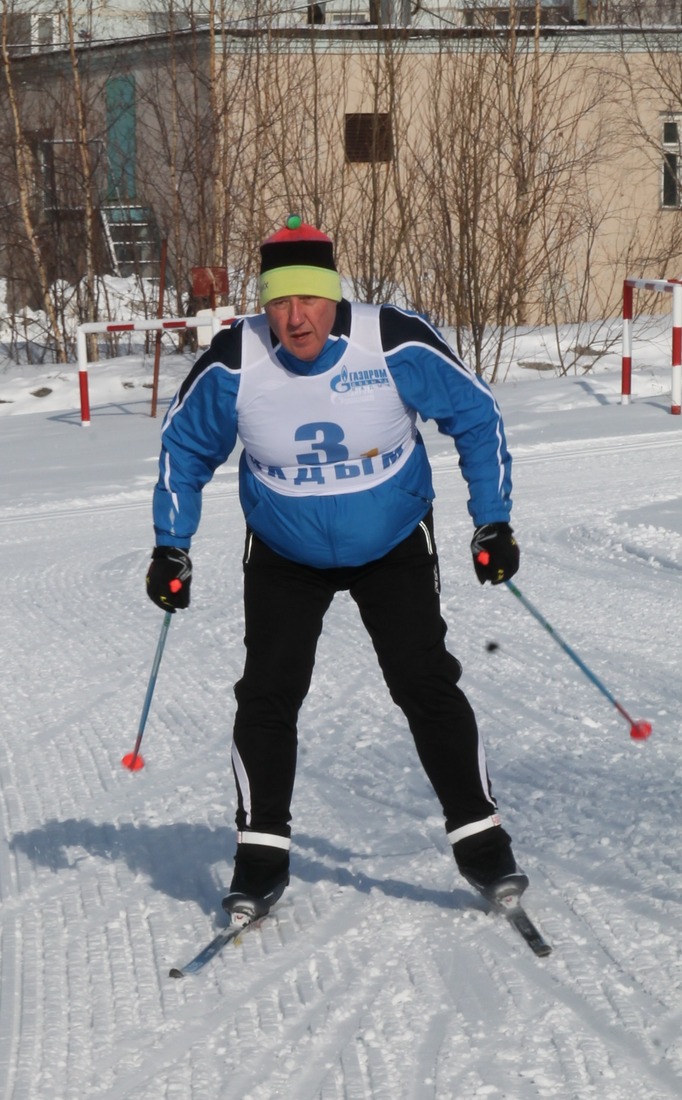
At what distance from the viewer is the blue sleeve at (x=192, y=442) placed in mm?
3184

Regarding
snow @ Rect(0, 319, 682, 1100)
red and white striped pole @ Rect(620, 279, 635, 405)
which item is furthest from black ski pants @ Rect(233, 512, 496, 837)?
red and white striped pole @ Rect(620, 279, 635, 405)

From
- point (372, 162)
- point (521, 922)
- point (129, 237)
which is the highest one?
point (372, 162)

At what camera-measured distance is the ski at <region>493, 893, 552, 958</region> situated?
311cm

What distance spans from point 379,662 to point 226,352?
749mm

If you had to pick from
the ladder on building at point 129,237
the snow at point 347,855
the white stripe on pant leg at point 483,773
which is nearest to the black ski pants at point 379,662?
the white stripe on pant leg at point 483,773

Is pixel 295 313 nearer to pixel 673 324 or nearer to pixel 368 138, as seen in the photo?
pixel 673 324

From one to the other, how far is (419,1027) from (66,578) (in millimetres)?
4875

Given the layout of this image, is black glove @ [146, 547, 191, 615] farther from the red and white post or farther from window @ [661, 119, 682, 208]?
window @ [661, 119, 682, 208]

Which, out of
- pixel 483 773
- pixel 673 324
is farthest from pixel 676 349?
pixel 483 773

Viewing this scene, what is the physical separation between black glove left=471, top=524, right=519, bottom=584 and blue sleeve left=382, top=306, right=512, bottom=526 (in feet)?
0.09

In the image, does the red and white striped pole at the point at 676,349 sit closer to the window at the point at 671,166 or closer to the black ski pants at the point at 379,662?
the black ski pants at the point at 379,662

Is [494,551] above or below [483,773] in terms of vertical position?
above

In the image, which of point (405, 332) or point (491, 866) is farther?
point (491, 866)

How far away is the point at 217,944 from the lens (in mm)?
3250
